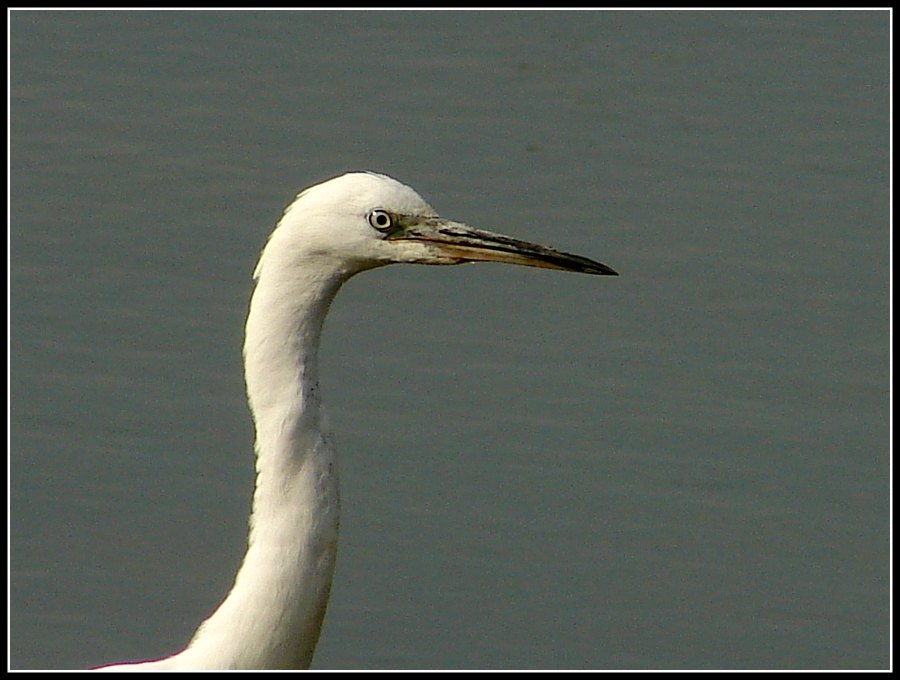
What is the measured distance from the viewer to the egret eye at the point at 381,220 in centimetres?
407

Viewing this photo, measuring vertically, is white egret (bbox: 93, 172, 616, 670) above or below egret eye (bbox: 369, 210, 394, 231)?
below

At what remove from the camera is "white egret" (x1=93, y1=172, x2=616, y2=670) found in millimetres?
4027

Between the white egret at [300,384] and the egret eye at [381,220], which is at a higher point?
the egret eye at [381,220]

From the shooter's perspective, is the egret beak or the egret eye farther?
the egret beak

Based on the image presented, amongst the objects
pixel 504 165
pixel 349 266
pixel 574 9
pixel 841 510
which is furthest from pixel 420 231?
pixel 574 9

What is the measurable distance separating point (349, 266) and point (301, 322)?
0.55 feet

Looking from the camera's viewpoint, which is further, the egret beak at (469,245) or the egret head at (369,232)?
the egret beak at (469,245)

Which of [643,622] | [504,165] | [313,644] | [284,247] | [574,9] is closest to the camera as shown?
[284,247]

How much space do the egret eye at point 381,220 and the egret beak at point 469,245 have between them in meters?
0.02

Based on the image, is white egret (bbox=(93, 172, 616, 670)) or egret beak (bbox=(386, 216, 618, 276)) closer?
white egret (bbox=(93, 172, 616, 670))

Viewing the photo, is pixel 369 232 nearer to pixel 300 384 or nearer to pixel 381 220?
pixel 381 220

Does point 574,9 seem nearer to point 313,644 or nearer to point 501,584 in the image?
point 501,584

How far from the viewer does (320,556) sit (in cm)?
425

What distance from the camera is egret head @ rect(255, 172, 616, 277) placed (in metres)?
4.01
